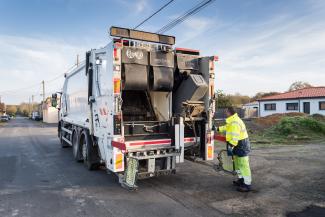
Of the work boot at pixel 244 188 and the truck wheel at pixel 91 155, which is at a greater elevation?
the truck wheel at pixel 91 155

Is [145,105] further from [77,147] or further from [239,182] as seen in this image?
[239,182]

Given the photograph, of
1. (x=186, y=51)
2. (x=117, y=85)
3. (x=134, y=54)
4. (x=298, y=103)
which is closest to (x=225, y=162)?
(x=186, y=51)

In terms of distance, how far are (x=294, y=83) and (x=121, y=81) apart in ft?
227

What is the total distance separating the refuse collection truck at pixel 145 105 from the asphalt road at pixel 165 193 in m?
0.49

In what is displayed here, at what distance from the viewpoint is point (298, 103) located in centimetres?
3600

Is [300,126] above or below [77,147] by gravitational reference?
above

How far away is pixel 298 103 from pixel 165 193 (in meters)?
34.2

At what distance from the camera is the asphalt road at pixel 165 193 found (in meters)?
4.93

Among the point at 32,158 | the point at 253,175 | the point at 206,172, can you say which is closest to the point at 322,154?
the point at 253,175

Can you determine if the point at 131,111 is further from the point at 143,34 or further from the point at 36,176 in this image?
the point at 36,176

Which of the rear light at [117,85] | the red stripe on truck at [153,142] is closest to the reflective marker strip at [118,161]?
the red stripe on truck at [153,142]

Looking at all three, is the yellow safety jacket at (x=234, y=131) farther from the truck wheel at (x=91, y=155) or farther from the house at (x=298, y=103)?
the house at (x=298, y=103)

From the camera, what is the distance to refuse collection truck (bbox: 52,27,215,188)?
19.5ft

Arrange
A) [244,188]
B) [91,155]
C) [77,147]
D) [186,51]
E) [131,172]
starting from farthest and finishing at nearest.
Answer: [77,147] → [91,155] → [186,51] → [244,188] → [131,172]
